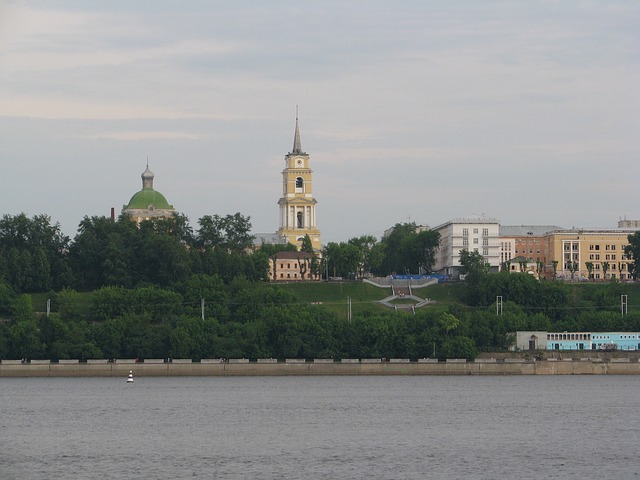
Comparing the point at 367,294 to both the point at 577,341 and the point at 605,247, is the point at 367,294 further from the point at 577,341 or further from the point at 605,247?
the point at 605,247

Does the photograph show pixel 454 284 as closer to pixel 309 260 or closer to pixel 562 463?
pixel 309 260

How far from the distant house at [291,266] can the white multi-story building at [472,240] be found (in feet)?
53.9

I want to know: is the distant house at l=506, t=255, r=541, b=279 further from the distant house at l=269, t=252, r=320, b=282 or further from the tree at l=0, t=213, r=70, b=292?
the tree at l=0, t=213, r=70, b=292

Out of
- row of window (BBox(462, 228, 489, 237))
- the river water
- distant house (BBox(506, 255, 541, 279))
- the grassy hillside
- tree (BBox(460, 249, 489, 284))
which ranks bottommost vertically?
the river water

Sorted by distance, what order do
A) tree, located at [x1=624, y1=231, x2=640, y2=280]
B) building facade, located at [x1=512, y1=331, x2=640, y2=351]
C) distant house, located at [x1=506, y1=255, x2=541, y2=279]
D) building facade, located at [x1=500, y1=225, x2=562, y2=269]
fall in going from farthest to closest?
building facade, located at [x1=500, y1=225, x2=562, y2=269] < distant house, located at [x1=506, y1=255, x2=541, y2=279] < tree, located at [x1=624, y1=231, x2=640, y2=280] < building facade, located at [x1=512, y1=331, x2=640, y2=351]

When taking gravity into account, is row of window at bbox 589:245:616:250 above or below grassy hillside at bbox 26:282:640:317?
above

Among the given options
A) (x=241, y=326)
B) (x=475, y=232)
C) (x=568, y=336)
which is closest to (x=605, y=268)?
(x=475, y=232)

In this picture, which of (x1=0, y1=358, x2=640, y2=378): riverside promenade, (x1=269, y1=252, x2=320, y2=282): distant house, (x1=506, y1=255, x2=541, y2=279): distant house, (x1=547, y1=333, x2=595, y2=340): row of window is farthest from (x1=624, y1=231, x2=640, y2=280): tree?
(x1=0, y1=358, x2=640, y2=378): riverside promenade

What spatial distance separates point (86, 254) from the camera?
14562 cm

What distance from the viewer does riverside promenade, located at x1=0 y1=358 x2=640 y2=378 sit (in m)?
116

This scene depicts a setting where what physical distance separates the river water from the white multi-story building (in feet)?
261

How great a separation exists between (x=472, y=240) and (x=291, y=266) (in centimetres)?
2153

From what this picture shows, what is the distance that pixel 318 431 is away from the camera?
7006cm

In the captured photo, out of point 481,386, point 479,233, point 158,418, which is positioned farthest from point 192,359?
point 479,233
